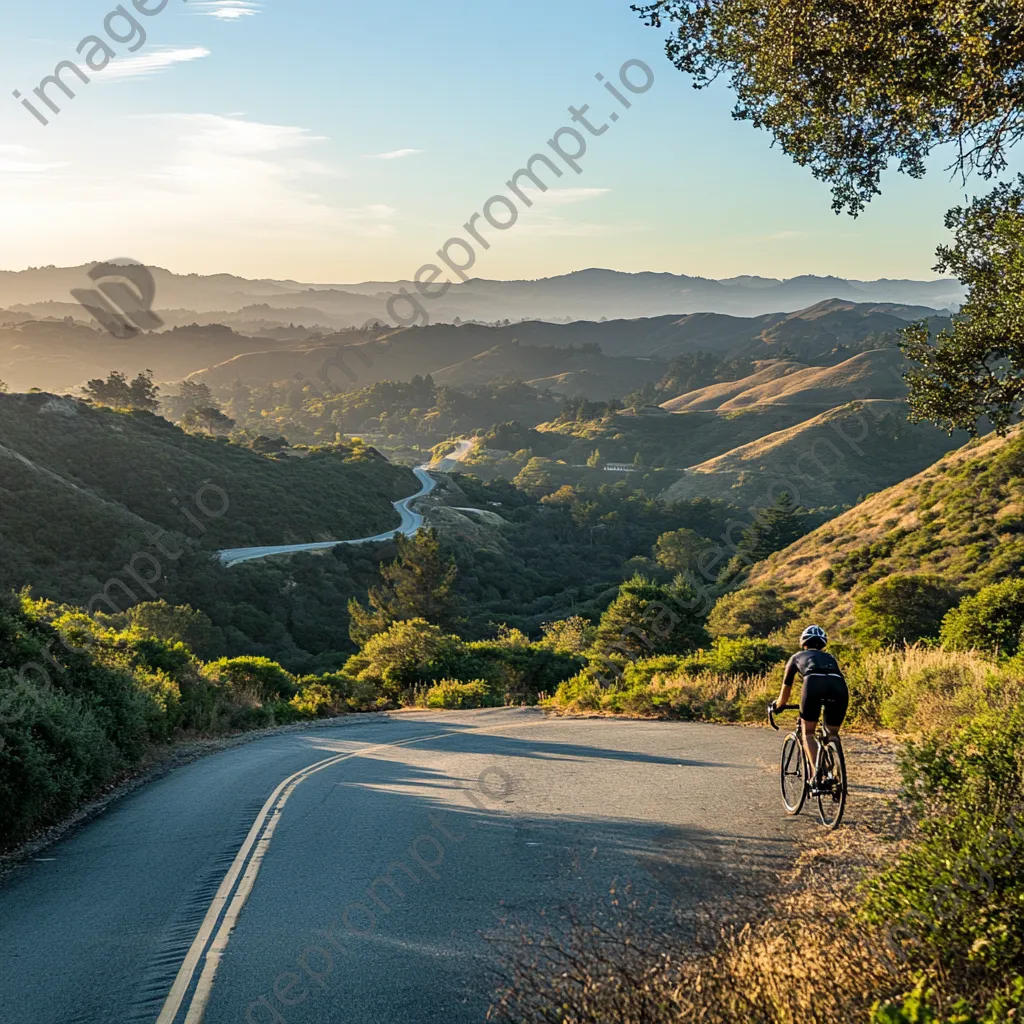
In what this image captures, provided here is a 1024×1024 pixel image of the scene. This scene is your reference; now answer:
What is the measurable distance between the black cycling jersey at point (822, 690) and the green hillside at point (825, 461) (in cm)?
14305

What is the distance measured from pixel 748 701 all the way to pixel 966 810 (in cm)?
988

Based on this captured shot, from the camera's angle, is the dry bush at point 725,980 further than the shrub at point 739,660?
No

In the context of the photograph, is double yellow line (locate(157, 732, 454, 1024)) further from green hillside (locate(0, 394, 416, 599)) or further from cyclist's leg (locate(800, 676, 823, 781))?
green hillside (locate(0, 394, 416, 599))

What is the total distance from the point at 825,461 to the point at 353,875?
17048 cm

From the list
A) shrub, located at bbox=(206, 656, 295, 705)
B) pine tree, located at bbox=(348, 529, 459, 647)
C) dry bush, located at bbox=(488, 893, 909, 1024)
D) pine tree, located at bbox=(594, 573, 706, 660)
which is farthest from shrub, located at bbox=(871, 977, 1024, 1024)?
pine tree, located at bbox=(348, 529, 459, 647)

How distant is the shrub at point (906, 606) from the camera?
28.6 m

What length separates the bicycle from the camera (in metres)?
7.07

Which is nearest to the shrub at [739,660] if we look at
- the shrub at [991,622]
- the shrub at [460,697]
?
the shrub at [991,622]

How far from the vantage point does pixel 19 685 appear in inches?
427

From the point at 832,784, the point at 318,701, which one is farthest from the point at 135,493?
the point at 832,784

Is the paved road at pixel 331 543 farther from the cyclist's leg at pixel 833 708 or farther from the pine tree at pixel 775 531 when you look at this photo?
the cyclist's leg at pixel 833 708

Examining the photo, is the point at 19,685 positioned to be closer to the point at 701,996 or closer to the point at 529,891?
the point at 529,891

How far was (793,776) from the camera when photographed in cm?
779

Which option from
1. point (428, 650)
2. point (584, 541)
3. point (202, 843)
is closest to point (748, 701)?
point (202, 843)
